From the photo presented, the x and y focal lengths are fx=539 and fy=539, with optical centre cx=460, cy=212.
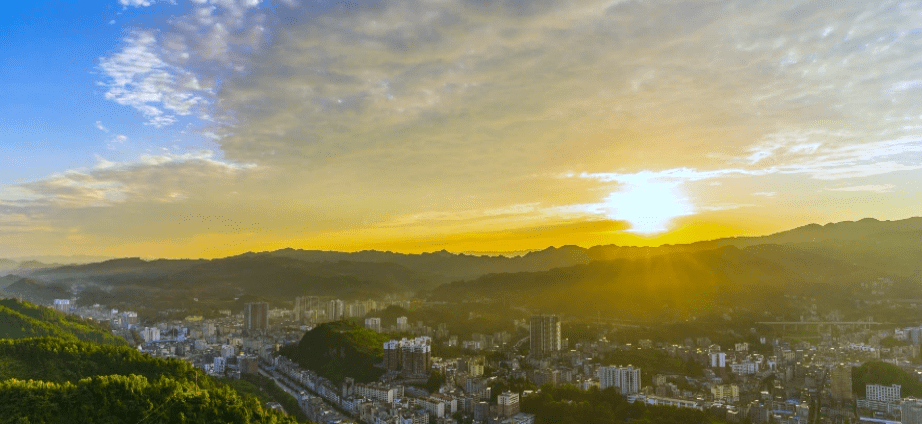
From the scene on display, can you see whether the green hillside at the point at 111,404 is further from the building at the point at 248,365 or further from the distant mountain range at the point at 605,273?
the distant mountain range at the point at 605,273

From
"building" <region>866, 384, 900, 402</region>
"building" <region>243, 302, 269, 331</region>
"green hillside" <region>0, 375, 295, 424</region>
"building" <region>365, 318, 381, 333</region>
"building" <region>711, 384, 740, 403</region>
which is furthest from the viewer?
"building" <region>243, 302, 269, 331</region>

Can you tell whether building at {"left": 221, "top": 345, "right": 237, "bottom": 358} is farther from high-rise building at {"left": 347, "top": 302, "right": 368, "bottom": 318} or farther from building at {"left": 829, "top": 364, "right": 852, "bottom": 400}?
building at {"left": 829, "top": 364, "right": 852, "bottom": 400}

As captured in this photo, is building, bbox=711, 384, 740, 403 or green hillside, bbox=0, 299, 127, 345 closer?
building, bbox=711, 384, 740, 403

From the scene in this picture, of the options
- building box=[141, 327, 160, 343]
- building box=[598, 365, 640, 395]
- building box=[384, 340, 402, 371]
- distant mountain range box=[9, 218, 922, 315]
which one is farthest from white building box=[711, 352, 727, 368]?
building box=[141, 327, 160, 343]

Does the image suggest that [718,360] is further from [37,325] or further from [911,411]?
[37,325]

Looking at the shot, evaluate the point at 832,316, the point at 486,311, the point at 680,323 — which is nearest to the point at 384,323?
the point at 486,311

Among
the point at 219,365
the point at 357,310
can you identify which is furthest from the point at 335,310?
the point at 219,365

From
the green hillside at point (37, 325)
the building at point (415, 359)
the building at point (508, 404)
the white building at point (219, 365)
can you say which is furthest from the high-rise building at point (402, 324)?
the building at point (508, 404)
